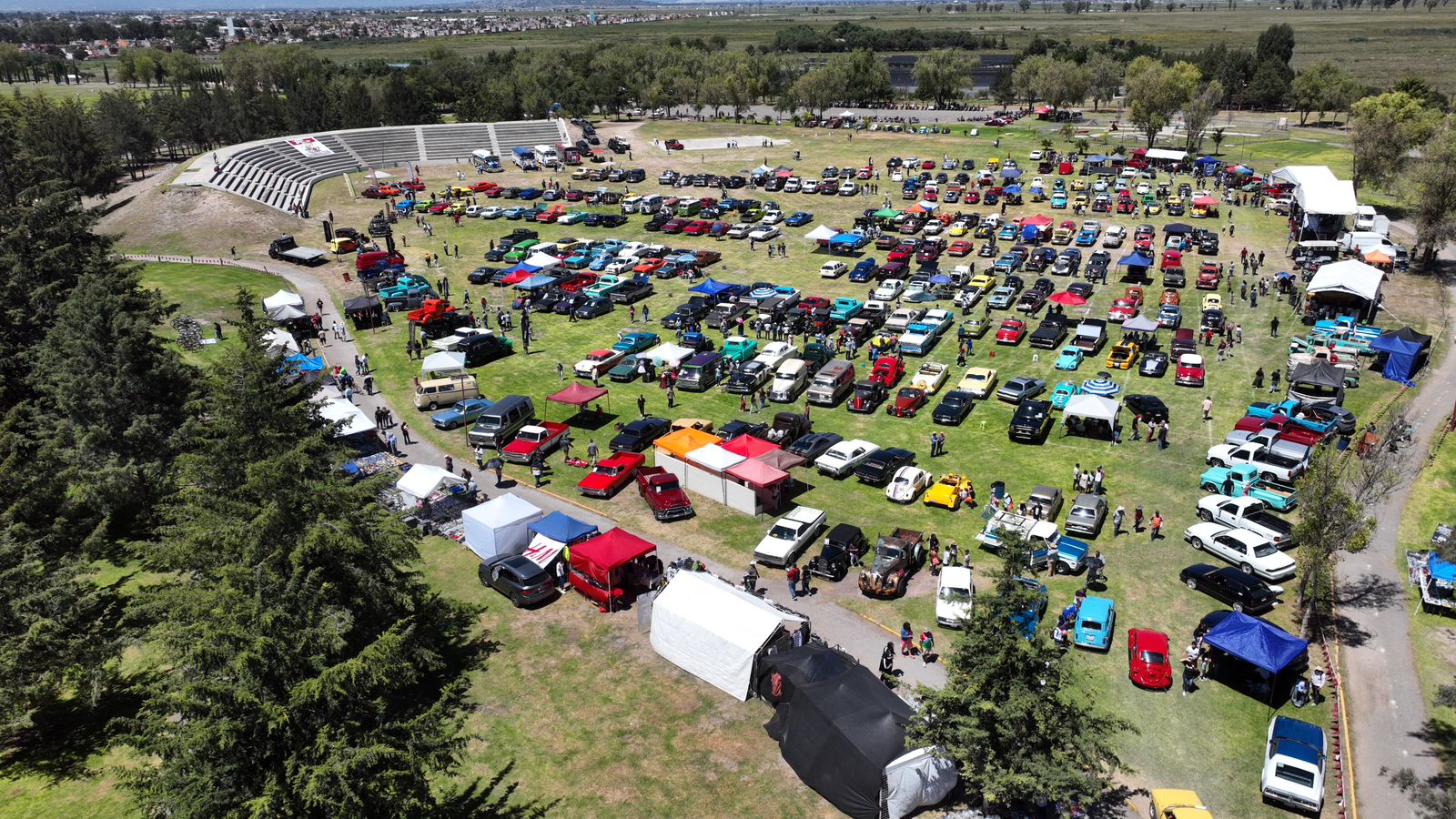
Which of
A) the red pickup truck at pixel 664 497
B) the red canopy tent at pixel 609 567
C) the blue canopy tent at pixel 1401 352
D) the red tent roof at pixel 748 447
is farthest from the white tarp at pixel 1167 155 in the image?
the red canopy tent at pixel 609 567

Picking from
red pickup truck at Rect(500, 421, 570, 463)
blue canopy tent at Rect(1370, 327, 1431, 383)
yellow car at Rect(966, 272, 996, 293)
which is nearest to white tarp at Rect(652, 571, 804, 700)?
red pickup truck at Rect(500, 421, 570, 463)

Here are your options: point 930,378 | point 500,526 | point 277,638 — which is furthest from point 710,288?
point 277,638

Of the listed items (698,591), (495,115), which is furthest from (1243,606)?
(495,115)

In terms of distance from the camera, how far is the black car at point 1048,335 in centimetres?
4534

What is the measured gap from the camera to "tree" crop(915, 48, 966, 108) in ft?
419

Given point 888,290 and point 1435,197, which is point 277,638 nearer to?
point 888,290

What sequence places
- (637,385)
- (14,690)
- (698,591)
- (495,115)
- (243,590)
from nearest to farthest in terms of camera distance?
(243,590)
(14,690)
(698,591)
(637,385)
(495,115)

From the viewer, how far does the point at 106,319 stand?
100 ft

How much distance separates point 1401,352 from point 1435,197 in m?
20.8

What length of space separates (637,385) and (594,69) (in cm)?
11319

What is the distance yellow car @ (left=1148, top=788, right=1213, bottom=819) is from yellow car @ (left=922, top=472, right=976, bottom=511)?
532 inches

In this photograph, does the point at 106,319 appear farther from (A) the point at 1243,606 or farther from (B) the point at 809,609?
(A) the point at 1243,606

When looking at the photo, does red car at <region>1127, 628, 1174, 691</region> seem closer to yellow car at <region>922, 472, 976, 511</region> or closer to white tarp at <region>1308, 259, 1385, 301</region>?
yellow car at <region>922, 472, 976, 511</region>

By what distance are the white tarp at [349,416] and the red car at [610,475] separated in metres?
9.78
